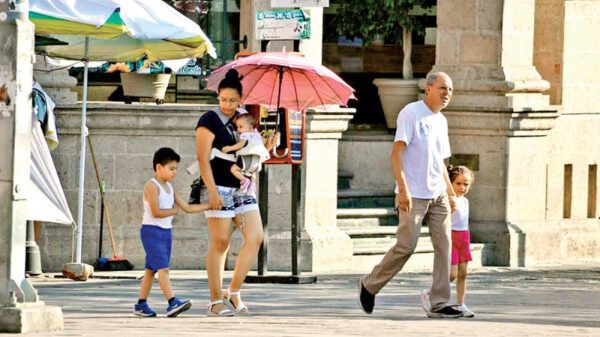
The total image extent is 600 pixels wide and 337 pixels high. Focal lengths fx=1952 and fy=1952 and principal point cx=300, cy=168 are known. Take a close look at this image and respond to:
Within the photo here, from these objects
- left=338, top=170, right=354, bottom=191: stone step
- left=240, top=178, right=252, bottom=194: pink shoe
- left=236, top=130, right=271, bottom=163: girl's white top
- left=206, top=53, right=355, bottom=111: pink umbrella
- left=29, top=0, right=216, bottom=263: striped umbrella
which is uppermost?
left=29, top=0, right=216, bottom=263: striped umbrella

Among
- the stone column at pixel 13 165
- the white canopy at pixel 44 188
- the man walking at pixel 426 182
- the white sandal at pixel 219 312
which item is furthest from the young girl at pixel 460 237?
the white canopy at pixel 44 188

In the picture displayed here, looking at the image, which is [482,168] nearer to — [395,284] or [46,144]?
[395,284]

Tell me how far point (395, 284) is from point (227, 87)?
15.4ft

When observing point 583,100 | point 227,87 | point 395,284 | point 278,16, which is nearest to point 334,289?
point 395,284

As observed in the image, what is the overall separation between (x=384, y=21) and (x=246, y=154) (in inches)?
366

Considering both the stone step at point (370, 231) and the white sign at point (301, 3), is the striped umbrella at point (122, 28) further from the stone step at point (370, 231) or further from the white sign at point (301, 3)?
the stone step at point (370, 231)

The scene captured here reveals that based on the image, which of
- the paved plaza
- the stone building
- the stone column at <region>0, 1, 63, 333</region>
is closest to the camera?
the stone column at <region>0, 1, 63, 333</region>

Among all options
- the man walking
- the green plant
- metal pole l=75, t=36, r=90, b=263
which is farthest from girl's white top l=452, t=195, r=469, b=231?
the green plant

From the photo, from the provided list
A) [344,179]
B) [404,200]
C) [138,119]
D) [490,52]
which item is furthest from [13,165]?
[490,52]

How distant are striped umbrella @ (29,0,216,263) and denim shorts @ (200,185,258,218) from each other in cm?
336

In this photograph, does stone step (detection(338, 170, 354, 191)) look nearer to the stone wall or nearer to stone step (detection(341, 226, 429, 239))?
stone step (detection(341, 226, 429, 239))

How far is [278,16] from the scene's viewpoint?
17312mm

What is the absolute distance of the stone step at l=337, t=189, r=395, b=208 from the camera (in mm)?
21078

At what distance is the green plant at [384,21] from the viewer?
22.6 metres
